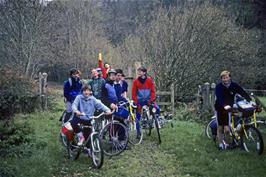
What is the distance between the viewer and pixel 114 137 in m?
8.19

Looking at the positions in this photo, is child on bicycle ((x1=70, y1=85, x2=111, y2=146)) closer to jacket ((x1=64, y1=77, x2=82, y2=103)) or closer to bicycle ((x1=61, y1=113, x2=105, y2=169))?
bicycle ((x1=61, y1=113, x2=105, y2=169))

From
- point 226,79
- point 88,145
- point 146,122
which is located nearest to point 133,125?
point 146,122

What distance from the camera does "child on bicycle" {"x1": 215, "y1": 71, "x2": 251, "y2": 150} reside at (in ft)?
25.5

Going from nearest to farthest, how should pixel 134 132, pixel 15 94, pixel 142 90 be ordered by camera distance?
pixel 142 90, pixel 134 132, pixel 15 94

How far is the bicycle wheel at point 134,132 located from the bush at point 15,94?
5.02 metres

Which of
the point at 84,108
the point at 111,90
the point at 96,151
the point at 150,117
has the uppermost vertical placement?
the point at 111,90

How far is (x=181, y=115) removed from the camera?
49.5 ft

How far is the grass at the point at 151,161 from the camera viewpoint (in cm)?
673

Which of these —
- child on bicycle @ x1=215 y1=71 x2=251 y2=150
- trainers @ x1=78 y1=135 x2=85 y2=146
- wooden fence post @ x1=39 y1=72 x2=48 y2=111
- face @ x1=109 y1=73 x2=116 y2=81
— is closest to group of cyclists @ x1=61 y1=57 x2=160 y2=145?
face @ x1=109 y1=73 x2=116 y2=81

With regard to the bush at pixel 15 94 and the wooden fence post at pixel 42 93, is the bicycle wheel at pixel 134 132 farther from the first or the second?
the wooden fence post at pixel 42 93

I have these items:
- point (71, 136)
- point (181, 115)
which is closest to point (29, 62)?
point (181, 115)

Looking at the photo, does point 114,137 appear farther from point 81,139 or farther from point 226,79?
point 226,79

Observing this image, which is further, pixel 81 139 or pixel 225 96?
pixel 225 96

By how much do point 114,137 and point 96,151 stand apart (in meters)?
1.11
